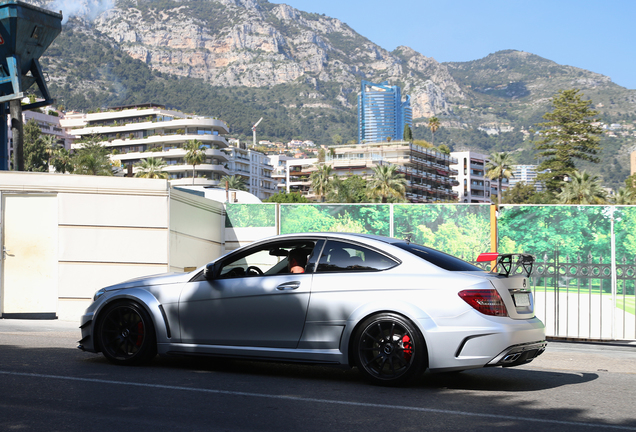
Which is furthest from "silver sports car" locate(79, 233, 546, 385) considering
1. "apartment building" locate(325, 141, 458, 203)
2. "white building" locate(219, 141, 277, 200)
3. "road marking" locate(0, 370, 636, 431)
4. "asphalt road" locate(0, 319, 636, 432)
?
"white building" locate(219, 141, 277, 200)

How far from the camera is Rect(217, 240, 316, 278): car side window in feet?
21.8

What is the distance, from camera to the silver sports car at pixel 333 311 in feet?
19.1

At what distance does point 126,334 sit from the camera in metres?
6.95

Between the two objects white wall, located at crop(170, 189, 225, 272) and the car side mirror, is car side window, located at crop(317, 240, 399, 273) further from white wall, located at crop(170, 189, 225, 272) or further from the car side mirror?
white wall, located at crop(170, 189, 225, 272)

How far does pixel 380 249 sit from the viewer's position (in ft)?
20.8

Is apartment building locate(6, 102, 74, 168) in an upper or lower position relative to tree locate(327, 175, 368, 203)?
upper

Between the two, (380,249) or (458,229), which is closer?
(380,249)

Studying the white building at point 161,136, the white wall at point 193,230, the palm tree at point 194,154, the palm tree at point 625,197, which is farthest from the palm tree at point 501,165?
the white wall at point 193,230

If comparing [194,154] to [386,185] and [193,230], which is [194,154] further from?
[193,230]

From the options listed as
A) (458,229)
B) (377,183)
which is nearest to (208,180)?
(377,183)

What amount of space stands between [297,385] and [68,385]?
6.61ft

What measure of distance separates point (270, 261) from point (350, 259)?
93cm

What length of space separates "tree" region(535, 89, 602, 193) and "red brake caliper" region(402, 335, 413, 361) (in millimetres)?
85283

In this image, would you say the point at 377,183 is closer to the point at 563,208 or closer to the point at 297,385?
the point at 563,208
